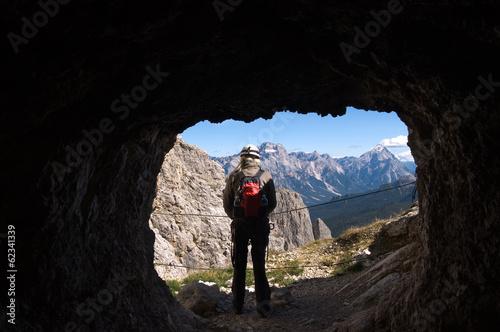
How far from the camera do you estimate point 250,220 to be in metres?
6.56

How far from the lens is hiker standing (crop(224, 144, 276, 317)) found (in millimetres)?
6406

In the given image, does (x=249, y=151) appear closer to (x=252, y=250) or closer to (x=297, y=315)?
(x=252, y=250)

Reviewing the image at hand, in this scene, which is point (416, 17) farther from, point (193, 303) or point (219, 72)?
point (193, 303)

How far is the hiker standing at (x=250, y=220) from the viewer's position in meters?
6.41

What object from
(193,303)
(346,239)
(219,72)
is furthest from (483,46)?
(346,239)

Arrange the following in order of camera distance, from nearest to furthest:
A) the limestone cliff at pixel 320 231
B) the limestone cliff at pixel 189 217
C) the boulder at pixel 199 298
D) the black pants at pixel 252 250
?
the black pants at pixel 252 250 → the boulder at pixel 199 298 → the limestone cliff at pixel 189 217 → the limestone cliff at pixel 320 231

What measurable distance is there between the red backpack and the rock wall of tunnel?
2.04 meters

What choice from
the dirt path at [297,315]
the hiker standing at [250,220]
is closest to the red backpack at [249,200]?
the hiker standing at [250,220]

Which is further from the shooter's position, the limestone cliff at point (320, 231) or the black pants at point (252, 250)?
the limestone cliff at point (320, 231)

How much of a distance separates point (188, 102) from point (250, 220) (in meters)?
2.96

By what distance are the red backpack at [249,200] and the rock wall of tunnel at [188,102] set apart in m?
2.04

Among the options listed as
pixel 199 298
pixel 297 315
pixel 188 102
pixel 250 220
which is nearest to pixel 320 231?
pixel 297 315

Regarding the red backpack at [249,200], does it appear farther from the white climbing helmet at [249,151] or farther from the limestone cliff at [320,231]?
the limestone cliff at [320,231]

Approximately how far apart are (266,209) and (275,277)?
5.44 meters
